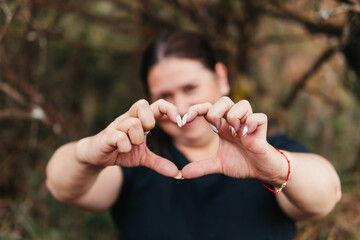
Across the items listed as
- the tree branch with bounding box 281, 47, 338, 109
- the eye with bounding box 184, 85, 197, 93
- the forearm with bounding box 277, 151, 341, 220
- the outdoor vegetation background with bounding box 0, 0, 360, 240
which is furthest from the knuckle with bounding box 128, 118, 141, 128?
the tree branch with bounding box 281, 47, 338, 109

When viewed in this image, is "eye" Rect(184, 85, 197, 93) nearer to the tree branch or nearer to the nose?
the nose

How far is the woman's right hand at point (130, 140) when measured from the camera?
62 cm

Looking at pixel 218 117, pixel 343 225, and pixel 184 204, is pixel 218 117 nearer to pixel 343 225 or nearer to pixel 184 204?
pixel 184 204

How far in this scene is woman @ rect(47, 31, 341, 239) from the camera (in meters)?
0.64

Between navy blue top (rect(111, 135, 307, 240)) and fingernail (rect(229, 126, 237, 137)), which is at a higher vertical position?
fingernail (rect(229, 126, 237, 137))

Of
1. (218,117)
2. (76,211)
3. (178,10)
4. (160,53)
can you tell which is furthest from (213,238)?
(178,10)

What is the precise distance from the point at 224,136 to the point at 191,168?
0.35 ft

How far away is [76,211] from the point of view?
5.70ft

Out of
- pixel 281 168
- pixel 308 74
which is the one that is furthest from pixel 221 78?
pixel 308 74

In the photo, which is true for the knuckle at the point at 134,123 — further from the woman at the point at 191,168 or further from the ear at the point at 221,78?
the ear at the point at 221,78

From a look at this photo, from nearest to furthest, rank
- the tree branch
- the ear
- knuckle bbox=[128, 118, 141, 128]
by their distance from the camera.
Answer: knuckle bbox=[128, 118, 141, 128] < the ear < the tree branch

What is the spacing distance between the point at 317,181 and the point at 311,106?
169 centimetres

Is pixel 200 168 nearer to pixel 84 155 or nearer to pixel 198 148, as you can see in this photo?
pixel 84 155

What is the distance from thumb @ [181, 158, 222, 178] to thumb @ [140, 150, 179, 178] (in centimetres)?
2
